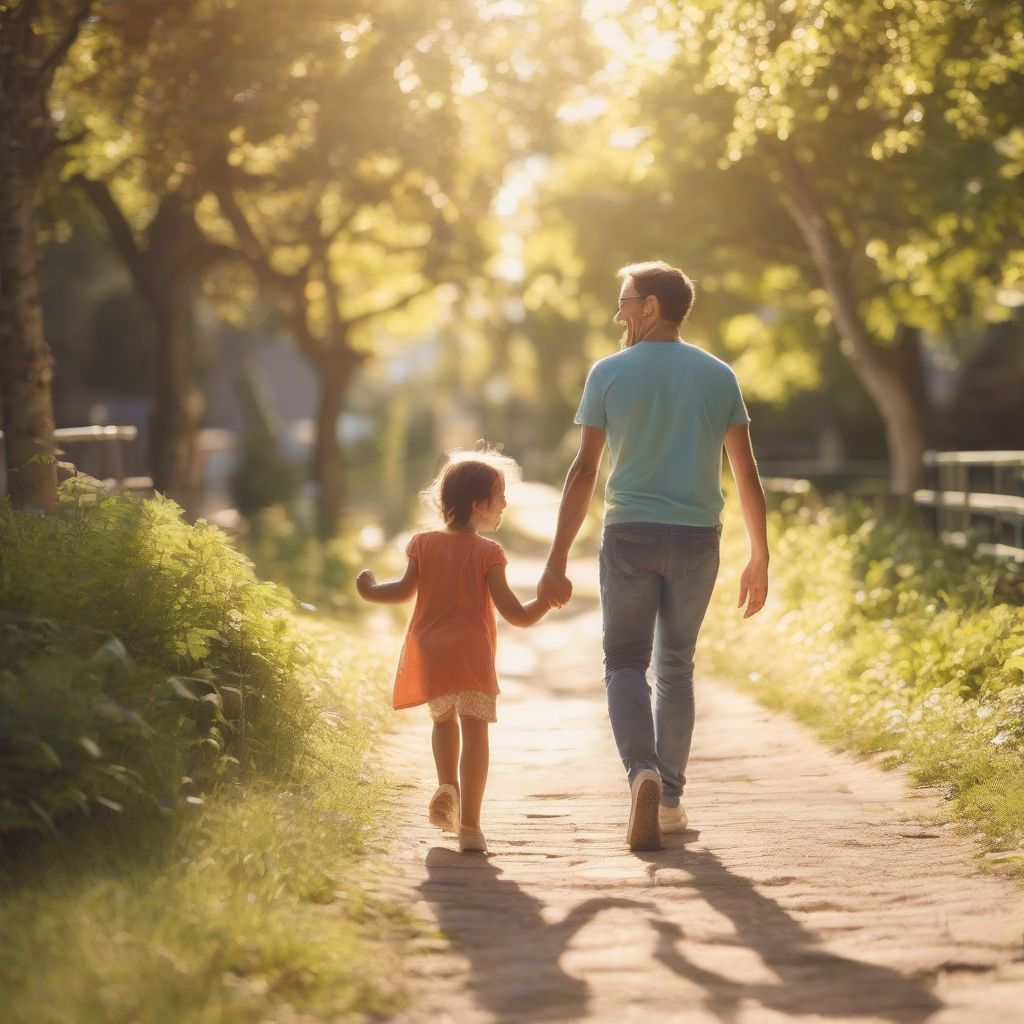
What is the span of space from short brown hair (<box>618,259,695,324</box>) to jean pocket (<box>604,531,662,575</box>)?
849 millimetres

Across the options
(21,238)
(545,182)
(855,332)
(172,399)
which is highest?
(545,182)

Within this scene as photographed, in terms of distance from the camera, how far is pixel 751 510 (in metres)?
6.11

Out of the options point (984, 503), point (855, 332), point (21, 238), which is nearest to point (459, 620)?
point (21, 238)

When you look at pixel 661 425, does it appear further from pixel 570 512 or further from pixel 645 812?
pixel 645 812

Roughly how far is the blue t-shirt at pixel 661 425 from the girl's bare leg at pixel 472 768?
3.04 feet

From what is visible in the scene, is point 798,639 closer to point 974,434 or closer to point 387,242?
point 387,242

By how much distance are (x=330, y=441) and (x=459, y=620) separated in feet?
79.7

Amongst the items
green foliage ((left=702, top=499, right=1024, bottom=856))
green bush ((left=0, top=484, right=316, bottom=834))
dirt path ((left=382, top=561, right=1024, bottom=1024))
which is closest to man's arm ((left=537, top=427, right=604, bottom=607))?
dirt path ((left=382, top=561, right=1024, bottom=1024))

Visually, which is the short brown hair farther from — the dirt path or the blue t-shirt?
the dirt path

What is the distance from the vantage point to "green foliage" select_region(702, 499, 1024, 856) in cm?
705

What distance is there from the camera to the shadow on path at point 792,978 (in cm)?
411

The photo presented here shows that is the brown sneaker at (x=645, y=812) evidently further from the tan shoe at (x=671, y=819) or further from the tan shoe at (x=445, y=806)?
the tan shoe at (x=445, y=806)

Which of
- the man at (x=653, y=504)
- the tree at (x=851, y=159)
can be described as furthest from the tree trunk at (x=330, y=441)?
the man at (x=653, y=504)

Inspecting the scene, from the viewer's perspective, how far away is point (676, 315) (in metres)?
6.12
